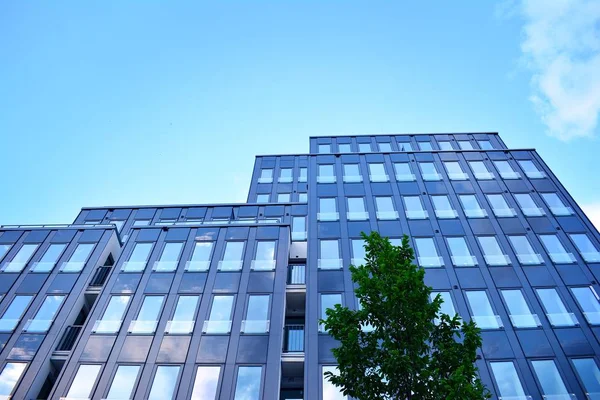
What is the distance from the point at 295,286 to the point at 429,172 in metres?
14.7

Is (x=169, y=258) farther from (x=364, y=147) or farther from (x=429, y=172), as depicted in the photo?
(x=364, y=147)

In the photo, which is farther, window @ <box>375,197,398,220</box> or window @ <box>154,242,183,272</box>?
window @ <box>375,197,398,220</box>

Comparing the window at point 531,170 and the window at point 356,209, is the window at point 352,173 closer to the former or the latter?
the window at point 356,209

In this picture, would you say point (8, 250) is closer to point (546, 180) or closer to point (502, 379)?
point (502, 379)

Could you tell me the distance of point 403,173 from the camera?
32281 mm

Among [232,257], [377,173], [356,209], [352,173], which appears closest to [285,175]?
[352,173]

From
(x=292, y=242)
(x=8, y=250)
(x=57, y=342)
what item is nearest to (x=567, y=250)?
(x=292, y=242)

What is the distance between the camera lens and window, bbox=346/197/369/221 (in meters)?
28.7

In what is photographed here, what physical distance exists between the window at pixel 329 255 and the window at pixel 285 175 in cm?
1515

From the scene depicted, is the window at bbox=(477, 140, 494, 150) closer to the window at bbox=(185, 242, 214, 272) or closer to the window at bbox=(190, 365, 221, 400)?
the window at bbox=(185, 242, 214, 272)

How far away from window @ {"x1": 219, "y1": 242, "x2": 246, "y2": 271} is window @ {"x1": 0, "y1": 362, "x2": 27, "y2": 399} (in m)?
11.3

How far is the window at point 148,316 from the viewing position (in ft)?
73.6

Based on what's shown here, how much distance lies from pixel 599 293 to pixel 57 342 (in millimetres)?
29923

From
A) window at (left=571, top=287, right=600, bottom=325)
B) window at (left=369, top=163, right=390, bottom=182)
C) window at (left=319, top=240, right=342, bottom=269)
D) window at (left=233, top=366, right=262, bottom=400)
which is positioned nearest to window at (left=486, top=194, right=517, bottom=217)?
window at (left=571, top=287, right=600, bottom=325)
